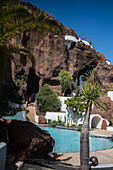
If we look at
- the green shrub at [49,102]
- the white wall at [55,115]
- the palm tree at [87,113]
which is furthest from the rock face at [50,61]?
the palm tree at [87,113]

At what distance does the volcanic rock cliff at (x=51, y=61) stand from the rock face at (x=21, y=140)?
23.4 meters

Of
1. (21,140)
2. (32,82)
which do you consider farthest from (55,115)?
(21,140)

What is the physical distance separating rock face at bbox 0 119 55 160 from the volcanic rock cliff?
2336 cm

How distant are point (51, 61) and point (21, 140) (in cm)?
2842

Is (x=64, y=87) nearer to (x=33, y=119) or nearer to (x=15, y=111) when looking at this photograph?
(x=33, y=119)

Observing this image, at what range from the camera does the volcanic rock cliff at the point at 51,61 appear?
31.9 meters

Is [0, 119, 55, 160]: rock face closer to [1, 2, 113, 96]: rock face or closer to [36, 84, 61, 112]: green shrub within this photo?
[36, 84, 61, 112]: green shrub

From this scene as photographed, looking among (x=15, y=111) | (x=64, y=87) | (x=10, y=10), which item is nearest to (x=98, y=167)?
(x=10, y=10)

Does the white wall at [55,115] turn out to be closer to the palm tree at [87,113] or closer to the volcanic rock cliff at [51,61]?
the volcanic rock cliff at [51,61]

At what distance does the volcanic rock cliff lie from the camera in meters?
31.9

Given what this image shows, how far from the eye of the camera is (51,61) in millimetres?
33812

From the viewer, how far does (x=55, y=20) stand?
19.5 feet

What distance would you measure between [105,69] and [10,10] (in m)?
33.6

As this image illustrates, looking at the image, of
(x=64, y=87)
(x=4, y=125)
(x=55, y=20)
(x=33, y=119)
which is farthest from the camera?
(x=64, y=87)
